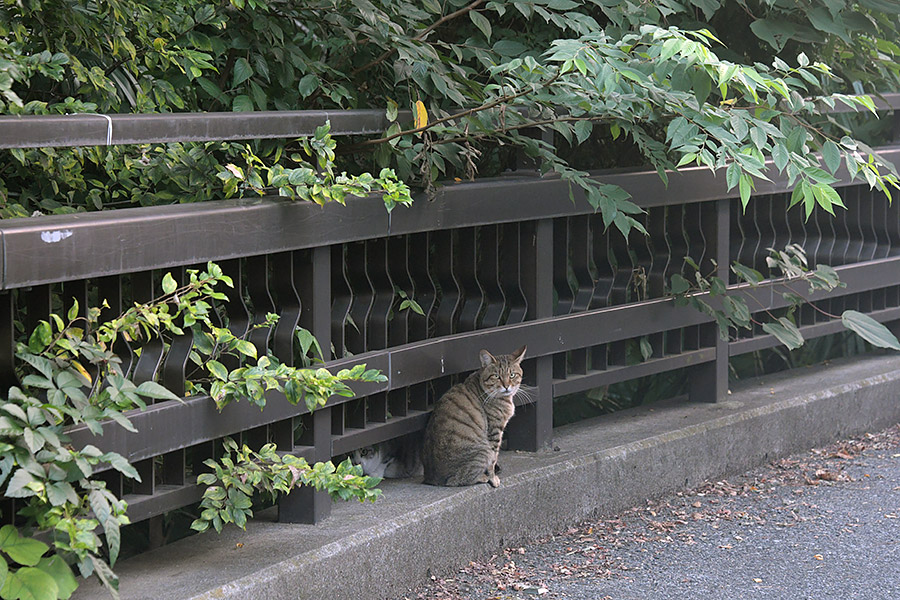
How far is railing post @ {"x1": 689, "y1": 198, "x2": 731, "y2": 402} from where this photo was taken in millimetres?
5988

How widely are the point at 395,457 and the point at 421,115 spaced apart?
149 centimetres

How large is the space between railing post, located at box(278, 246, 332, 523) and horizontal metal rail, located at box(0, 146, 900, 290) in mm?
117

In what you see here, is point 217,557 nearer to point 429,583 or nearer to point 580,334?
Answer: point 429,583

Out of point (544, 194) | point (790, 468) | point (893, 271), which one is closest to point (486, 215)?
point (544, 194)

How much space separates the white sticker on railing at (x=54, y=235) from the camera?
297 cm

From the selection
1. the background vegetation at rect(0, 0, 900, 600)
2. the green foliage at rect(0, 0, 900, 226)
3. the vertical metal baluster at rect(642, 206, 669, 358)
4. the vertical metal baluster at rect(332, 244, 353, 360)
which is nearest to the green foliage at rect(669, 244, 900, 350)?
the vertical metal baluster at rect(642, 206, 669, 358)

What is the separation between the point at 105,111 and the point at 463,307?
1.85m

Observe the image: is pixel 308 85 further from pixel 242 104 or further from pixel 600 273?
pixel 600 273

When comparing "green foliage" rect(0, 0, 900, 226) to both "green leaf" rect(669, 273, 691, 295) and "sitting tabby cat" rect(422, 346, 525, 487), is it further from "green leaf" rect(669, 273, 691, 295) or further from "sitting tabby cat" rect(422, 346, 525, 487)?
"green leaf" rect(669, 273, 691, 295)

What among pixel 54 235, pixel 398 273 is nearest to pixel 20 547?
pixel 54 235

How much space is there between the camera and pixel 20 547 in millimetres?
2885

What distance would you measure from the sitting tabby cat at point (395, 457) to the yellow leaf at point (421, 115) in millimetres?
1354

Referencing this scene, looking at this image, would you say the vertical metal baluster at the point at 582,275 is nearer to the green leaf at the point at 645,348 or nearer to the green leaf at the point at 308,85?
the green leaf at the point at 645,348

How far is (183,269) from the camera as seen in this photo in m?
3.59
